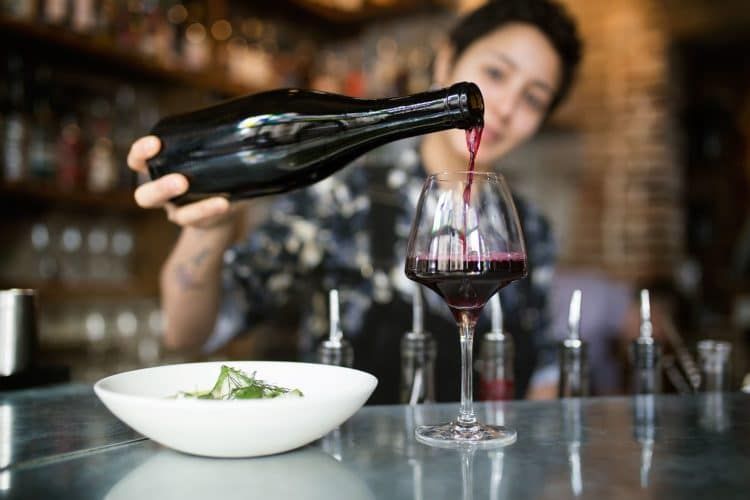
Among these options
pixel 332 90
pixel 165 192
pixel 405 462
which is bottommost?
pixel 405 462

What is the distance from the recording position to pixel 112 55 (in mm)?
2027

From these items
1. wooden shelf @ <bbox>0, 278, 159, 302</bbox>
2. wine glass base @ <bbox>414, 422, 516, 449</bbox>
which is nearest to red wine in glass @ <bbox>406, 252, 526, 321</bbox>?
wine glass base @ <bbox>414, 422, 516, 449</bbox>

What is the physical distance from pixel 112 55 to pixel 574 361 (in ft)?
5.39

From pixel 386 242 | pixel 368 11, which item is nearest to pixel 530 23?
pixel 386 242

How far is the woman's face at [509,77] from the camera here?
4.70ft

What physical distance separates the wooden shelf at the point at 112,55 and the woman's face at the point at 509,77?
1038 millimetres

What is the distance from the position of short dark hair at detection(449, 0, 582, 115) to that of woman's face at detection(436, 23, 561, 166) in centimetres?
1

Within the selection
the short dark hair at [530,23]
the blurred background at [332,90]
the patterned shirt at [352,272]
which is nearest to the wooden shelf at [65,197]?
the blurred background at [332,90]

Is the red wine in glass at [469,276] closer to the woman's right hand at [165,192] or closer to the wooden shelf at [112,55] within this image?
the woman's right hand at [165,192]

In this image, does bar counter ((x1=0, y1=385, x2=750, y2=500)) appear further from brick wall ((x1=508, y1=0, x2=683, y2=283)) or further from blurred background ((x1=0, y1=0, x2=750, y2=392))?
brick wall ((x1=508, y1=0, x2=683, y2=283))

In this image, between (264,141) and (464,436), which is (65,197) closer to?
(264,141)

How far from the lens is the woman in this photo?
1434 millimetres

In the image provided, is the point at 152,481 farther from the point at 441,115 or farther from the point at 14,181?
the point at 14,181

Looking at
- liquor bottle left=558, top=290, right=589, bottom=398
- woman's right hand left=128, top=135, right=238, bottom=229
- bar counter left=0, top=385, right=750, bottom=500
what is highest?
woman's right hand left=128, top=135, right=238, bottom=229
